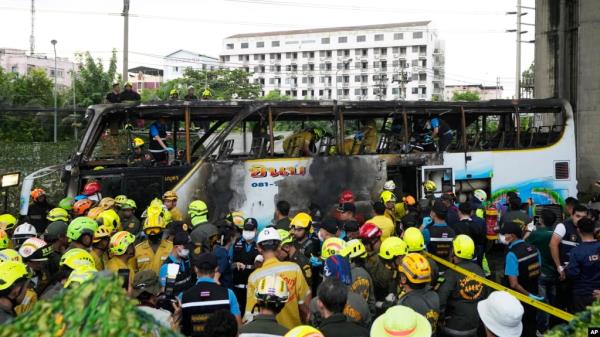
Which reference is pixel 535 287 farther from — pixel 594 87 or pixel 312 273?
pixel 594 87

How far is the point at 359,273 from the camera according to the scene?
5559 mm

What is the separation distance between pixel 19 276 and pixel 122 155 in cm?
717

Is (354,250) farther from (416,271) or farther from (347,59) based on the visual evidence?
(347,59)

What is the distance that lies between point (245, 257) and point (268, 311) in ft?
7.46

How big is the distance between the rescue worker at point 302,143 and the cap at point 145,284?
7.32 m

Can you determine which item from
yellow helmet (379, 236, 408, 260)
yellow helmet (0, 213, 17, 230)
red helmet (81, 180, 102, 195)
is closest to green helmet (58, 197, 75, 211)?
red helmet (81, 180, 102, 195)

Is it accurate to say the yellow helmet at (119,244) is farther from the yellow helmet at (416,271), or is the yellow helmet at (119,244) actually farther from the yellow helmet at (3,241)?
the yellow helmet at (416,271)

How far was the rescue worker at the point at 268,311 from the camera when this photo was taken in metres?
4.23

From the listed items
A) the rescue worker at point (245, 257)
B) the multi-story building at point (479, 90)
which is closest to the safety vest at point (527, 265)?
the rescue worker at point (245, 257)

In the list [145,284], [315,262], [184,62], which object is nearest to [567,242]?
[315,262]

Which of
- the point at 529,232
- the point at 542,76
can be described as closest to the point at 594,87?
the point at 542,76

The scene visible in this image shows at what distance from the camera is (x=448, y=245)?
7094 millimetres

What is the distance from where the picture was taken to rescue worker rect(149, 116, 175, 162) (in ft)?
37.6

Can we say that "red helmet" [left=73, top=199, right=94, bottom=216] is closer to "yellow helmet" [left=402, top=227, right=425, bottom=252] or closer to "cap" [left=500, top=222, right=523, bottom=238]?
"yellow helmet" [left=402, top=227, right=425, bottom=252]
